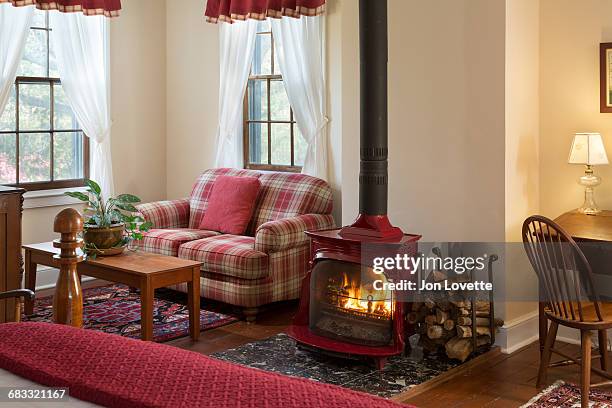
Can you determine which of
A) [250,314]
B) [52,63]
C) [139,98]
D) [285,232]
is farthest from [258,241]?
[52,63]

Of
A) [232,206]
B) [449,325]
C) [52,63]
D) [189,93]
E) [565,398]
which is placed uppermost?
[52,63]

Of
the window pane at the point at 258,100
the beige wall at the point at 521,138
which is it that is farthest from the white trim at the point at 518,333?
the window pane at the point at 258,100

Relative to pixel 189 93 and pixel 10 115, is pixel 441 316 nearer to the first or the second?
pixel 189 93

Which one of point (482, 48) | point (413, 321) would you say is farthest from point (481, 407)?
point (482, 48)

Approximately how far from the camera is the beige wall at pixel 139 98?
664 centimetres

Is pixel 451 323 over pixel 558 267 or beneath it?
beneath

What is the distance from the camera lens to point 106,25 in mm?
6438

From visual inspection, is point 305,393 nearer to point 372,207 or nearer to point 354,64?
point 372,207

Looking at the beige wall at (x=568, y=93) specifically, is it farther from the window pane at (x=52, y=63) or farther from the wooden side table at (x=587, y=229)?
the window pane at (x=52, y=63)

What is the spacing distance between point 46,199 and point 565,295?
412 cm

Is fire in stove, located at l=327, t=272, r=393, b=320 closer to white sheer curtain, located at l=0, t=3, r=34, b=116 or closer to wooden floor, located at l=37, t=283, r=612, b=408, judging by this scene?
wooden floor, located at l=37, t=283, r=612, b=408

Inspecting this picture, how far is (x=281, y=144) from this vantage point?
249 inches

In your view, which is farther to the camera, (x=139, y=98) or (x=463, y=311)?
(x=139, y=98)

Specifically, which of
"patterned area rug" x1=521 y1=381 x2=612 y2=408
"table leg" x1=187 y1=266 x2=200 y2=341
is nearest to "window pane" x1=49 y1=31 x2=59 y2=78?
"table leg" x1=187 y1=266 x2=200 y2=341
